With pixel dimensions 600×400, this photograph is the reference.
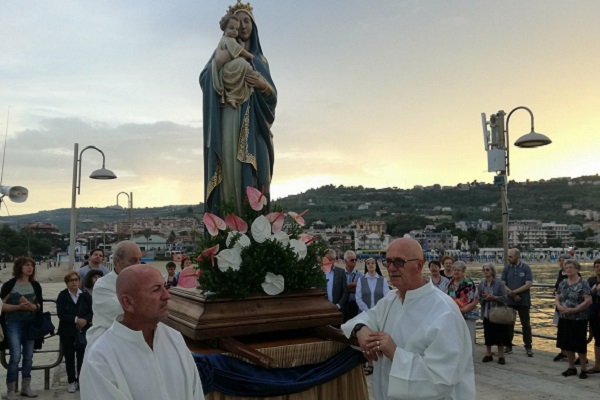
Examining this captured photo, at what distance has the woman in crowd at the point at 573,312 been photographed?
7.03 meters

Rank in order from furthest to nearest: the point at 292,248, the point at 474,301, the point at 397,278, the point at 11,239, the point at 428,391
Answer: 1. the point at 11,239
2. the point at 474,301
3. the point at 292,248
4. the point at 397,278
5. the point at 428,391

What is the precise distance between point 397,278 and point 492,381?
15.8 ft

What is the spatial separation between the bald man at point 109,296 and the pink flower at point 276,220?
962 millimetres

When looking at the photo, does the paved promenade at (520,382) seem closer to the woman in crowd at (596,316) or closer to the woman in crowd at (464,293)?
the woman in crowd at (596,316)

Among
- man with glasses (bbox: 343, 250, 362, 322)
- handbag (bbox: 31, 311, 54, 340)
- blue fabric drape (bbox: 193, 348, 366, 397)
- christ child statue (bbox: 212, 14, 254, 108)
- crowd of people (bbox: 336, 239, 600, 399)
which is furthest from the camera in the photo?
man with glasses (bbox: 343, 250, 362, 322)

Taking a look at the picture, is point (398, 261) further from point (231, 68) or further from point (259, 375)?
point (231, 68)

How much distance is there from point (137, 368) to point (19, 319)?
5168 millimetres

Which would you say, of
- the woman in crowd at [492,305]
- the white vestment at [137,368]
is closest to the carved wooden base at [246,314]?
the white vestment at [137,368]

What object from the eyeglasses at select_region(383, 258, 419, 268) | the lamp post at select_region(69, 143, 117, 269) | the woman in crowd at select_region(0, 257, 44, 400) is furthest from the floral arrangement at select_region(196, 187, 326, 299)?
the lamp post at select_region(69, 143, 117, 269)

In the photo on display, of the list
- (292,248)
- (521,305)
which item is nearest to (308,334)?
(292,248)

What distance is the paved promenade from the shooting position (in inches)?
238

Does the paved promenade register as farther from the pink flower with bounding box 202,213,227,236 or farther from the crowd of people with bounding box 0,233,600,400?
the pink flower with bounding box 202,213,227,236

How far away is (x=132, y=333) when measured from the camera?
6.58 ft

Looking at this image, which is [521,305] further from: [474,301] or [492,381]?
[492,381]
